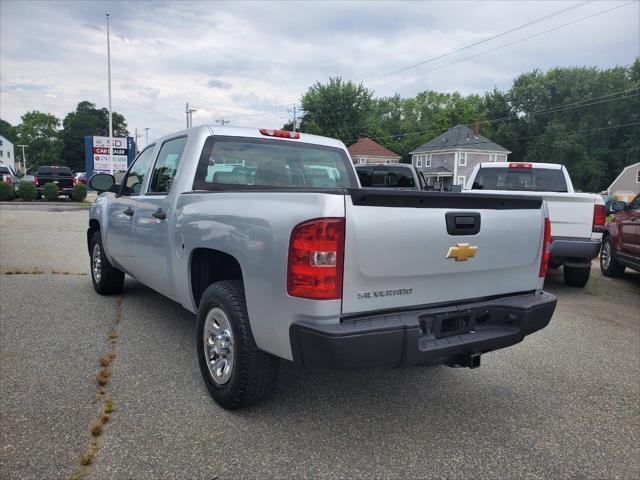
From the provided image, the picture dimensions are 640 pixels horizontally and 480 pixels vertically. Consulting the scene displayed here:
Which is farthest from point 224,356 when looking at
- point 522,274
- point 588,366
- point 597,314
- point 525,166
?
point 525,166

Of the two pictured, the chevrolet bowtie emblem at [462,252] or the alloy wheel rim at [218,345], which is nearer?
the chevrolet bowtie emblem at [462,252]

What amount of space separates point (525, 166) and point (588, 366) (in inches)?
189

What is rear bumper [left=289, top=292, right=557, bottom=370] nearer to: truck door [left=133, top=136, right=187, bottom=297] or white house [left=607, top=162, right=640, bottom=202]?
truck door [left=133, top=136, right=187, bottom=297]

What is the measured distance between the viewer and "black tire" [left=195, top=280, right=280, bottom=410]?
2.99m

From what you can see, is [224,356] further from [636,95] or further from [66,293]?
[636,95]

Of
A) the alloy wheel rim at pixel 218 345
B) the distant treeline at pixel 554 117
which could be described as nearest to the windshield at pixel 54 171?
the alloy wheel rim at pixel 218 345

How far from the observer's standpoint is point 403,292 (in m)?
2.76

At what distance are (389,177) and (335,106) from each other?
56410 mm

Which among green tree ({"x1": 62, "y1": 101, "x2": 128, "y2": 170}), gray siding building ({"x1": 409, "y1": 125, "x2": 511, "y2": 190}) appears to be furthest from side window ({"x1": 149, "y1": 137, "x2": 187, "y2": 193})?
green tree ({"x1": 62, "y1": 101, "x2": 128, "y2": 170})

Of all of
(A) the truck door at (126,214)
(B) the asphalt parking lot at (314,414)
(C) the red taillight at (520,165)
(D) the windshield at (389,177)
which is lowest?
(B) the asphalt parking lot at (314,414)

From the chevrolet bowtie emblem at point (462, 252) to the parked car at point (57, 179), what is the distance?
27.0m

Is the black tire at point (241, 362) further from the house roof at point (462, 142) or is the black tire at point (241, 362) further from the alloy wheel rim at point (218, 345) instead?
the house roof at point (462, 142)

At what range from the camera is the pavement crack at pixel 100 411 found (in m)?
2.62

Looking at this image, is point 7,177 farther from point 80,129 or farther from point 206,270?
point 80,129
